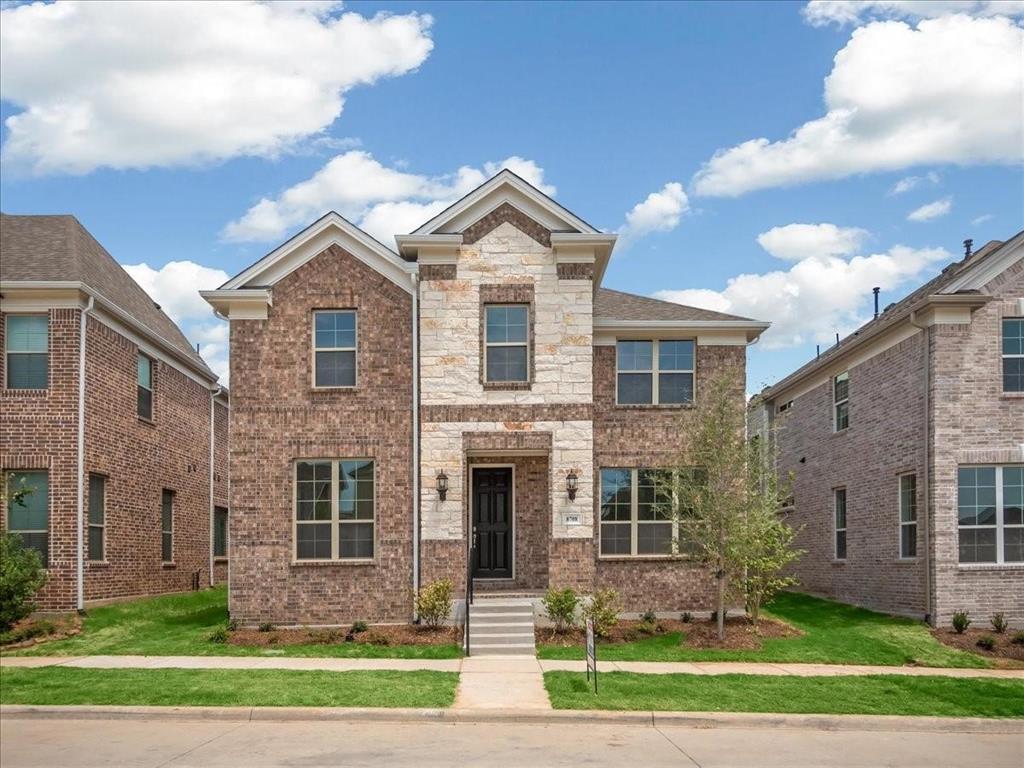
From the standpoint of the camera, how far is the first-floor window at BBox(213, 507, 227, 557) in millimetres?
30241

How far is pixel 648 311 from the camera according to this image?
21.5 m

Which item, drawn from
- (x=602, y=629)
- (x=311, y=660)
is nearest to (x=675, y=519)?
(x=602, y=629)

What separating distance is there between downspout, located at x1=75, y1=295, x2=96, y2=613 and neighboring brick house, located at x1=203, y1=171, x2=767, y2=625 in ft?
9.03

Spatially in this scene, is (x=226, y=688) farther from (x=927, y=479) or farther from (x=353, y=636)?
(x=927, y=479)

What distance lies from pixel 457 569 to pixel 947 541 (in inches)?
365

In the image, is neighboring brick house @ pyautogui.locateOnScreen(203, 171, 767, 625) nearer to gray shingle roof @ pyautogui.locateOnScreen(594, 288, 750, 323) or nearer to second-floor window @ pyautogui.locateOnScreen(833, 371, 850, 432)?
gray shingle roof @ pyautogui.locateOnScreen(594, 288, 750, 323)

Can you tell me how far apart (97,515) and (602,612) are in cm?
1058

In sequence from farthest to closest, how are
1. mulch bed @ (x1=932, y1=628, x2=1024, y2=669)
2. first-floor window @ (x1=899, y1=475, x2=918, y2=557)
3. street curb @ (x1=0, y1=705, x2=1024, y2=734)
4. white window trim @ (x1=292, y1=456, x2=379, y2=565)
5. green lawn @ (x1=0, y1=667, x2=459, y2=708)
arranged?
first-floor window @ (x1=899, y1=475, x2=918, y2=557) < white window trim @ (x1=292, y1=456, x2=379, y2=565) < mulch bed @ (x1=932, y1=628, x2=1024, y2=669) < green lawn @ (x1=0, y1=667, x2=459, y2=708) < street curb @ (x1=0, y1=705, x2=1024, y2=734)

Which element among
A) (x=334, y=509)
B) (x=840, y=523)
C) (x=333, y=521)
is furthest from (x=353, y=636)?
(x=840, y=523)

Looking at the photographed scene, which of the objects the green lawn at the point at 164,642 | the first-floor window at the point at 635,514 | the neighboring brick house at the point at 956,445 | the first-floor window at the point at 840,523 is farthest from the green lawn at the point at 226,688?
the first-floor window at the point at 840,523

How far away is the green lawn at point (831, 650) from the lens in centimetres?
1711

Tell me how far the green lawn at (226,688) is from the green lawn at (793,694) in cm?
187

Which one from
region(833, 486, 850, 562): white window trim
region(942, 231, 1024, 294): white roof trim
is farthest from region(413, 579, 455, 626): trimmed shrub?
region(942, 231, 1024, 294): white roof trim

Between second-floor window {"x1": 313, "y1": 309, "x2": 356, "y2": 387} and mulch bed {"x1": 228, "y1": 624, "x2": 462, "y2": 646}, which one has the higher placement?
second-floor window {"x1": 313, "y1": 309, "x2": 356, "y2": 387}
